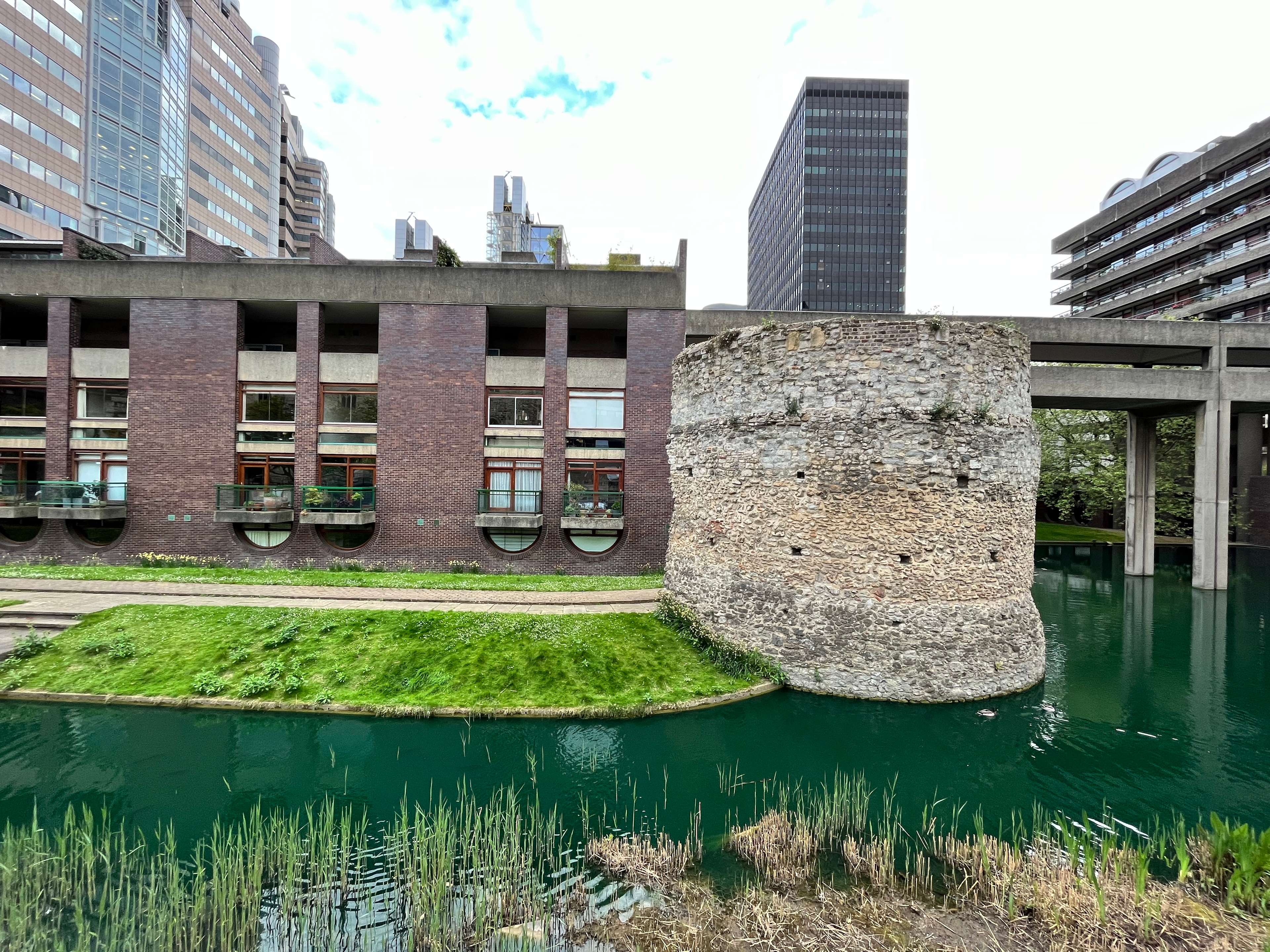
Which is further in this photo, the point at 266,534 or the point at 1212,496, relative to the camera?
the point at 1212,496

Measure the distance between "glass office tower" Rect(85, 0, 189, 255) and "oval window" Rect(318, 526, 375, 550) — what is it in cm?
→ 4314

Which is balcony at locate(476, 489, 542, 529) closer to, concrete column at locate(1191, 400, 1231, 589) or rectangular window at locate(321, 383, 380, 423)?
rectangular window at locate(321, 383, 380, 423)

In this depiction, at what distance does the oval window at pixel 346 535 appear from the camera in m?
19.0

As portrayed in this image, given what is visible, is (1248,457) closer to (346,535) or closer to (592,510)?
(592,510)

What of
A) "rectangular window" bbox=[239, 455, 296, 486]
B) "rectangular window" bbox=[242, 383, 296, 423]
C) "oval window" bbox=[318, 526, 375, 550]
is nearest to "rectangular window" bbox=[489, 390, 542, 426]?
"oval window" bbox=[318, 526, 375, 550]

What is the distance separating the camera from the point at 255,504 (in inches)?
735

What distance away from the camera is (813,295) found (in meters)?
90.9

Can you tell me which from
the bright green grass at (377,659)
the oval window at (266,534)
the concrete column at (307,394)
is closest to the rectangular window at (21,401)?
the oval window at (266,534)

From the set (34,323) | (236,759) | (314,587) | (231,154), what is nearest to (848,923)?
(236,759)

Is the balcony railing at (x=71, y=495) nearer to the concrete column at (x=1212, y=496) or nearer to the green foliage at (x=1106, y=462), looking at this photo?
the concrete column at (x=1212, y=496)

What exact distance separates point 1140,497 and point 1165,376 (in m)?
6.35

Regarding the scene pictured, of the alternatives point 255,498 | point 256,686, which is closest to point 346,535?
point 255,498

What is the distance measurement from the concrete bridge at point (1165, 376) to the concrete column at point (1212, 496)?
0.03 m

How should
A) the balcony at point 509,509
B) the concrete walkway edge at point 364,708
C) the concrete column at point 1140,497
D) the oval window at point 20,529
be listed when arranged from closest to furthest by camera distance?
the concrete walkway edge at point 364,708 → the balcony at point 509,509 → the oval window at point 20,529 → the concrete column at point 1140,497
